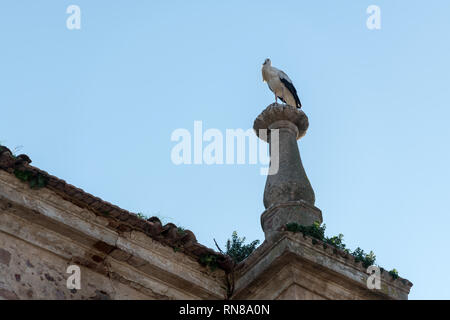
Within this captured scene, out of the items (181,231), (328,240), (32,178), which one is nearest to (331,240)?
(328,240)

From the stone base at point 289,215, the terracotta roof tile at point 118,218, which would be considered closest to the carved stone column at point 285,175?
the stone base at point 289,215

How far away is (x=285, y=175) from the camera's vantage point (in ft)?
27.2

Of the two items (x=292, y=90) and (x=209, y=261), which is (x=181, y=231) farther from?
(x=292, y=90)

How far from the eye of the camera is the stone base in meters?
7.76

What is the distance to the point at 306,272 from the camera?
22.7 ft

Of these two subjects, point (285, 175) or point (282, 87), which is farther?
point (282, 87)

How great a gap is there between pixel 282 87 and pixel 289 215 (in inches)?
91.8

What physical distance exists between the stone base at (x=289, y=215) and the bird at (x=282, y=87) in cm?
197

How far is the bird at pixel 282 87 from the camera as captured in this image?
9609mm

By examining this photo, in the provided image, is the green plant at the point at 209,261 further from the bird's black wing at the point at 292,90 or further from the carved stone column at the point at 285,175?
the bird's black wing at the point at 292,90
